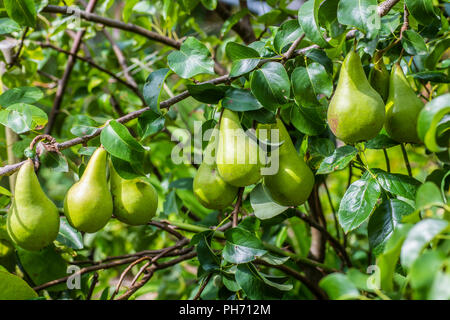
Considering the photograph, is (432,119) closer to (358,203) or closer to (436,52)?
(358,203)

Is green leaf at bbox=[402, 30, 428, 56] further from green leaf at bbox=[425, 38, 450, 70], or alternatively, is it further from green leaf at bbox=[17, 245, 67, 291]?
green leaf at bbox=[17, 245, 67, 291]

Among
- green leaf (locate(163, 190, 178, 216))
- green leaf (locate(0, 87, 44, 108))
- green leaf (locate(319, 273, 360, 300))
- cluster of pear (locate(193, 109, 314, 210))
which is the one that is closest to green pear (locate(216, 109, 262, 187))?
cluster of pear (locate(193, 109, 314, 210))

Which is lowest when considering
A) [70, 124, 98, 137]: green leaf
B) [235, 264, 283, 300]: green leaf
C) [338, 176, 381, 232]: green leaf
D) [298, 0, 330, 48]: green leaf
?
[235, 264, 283, 300]: green leaf

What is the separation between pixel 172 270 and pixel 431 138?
1189 millimetres

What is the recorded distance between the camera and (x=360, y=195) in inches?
24.5

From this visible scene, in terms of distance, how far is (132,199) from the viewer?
0.66 m

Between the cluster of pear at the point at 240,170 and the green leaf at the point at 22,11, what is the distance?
0.38 m

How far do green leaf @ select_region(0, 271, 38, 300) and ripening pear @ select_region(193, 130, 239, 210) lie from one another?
0.28 meters

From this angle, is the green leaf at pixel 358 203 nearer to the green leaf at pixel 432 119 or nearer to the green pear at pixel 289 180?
the green pear at pixel 289 180

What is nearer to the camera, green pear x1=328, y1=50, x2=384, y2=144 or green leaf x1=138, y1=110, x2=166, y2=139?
green pear x1=328, y1=50, x2=384, y2=144

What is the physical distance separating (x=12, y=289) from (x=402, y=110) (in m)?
0.58

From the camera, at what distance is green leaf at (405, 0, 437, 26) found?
602mm

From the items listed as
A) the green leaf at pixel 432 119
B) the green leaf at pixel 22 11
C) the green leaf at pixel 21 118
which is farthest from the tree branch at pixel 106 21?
the green leaf at pixel 432 119

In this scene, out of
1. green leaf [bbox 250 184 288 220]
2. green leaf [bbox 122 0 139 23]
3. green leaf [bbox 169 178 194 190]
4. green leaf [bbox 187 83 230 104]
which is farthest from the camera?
green leaf [bbox 169 178 194 190]
